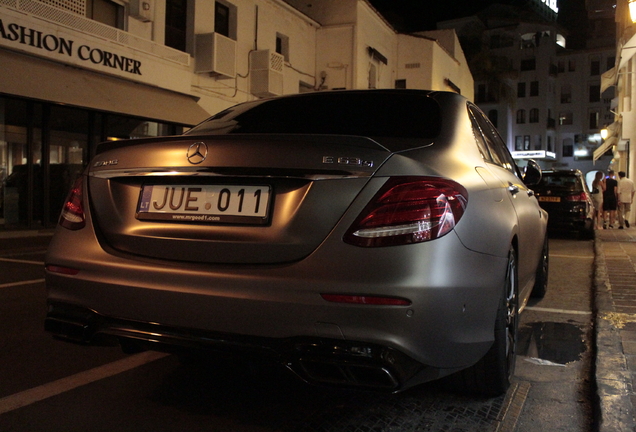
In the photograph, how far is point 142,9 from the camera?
14844 mm

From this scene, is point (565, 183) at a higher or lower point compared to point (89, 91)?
lower

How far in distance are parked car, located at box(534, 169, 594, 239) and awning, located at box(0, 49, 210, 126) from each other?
9414 millimetres

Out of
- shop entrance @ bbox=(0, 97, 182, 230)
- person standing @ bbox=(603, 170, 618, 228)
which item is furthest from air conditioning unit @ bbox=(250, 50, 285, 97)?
person standing @ bbox=(603, 170, 618, 228)

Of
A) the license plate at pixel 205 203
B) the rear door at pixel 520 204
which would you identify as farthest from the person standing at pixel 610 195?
the license plate at pixel 205 203

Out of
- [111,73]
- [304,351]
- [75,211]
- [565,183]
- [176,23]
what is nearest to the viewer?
[304,351]

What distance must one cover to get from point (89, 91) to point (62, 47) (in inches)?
42.6

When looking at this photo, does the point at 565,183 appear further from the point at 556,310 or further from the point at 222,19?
the point at 222,19

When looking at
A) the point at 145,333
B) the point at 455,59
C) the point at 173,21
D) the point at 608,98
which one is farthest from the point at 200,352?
the point at 608,98

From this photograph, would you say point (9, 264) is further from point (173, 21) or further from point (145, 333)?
point (173, 21)

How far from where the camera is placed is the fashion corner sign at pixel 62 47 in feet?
38.6

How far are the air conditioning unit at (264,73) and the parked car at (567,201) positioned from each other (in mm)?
9408

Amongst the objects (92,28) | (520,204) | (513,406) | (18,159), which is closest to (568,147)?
(92,28)

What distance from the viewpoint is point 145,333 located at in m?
2.35

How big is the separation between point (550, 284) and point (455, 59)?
33.1m
